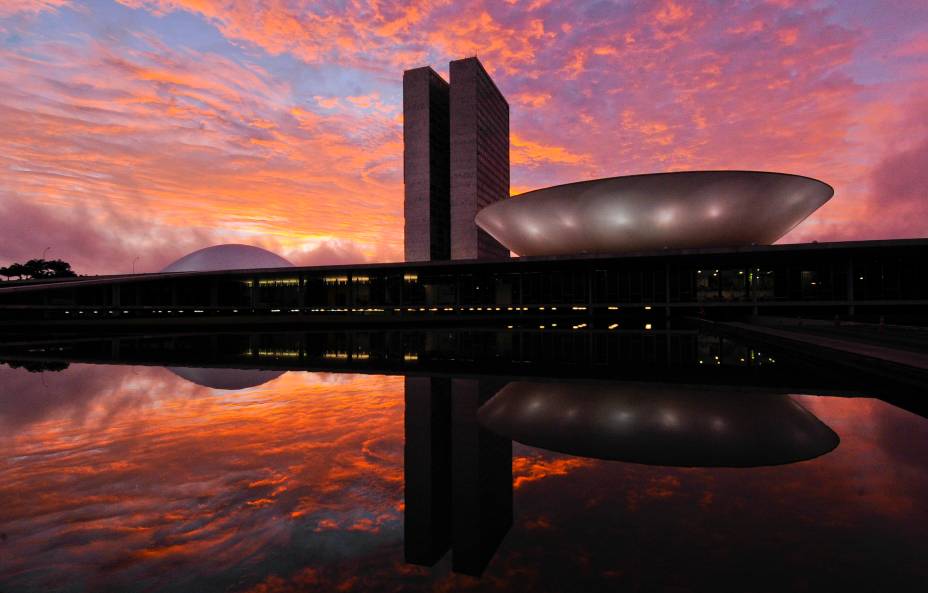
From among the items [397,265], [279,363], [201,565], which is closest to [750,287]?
[397,265]

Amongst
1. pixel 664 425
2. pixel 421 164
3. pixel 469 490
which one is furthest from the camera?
pixel 421 164

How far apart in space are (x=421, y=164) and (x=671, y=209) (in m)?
90.2

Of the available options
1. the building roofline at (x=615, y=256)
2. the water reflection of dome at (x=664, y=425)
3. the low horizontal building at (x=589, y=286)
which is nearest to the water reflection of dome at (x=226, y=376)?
the water reflection of dome at (x=664, y=425)

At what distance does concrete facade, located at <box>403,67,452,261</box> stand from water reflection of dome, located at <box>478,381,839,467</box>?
361ft

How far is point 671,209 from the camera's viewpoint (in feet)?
111

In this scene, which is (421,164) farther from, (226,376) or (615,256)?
(226,376)

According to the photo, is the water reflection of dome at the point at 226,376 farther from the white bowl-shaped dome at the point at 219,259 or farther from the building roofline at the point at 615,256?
the white bowl-shaped dome at the point at 219,259

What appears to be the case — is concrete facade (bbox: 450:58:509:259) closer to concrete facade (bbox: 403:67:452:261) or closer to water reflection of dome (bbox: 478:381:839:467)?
concrete facade (bbox: 403:67:452:261)

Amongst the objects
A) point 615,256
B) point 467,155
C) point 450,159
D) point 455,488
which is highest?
point 467,155

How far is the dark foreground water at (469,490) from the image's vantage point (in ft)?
9.13

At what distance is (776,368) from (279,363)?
469 inches

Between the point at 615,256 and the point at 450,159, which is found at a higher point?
the point at 450,159

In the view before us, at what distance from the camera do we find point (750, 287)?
36.2 meters

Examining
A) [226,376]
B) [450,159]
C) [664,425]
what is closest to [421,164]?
[450,159]
